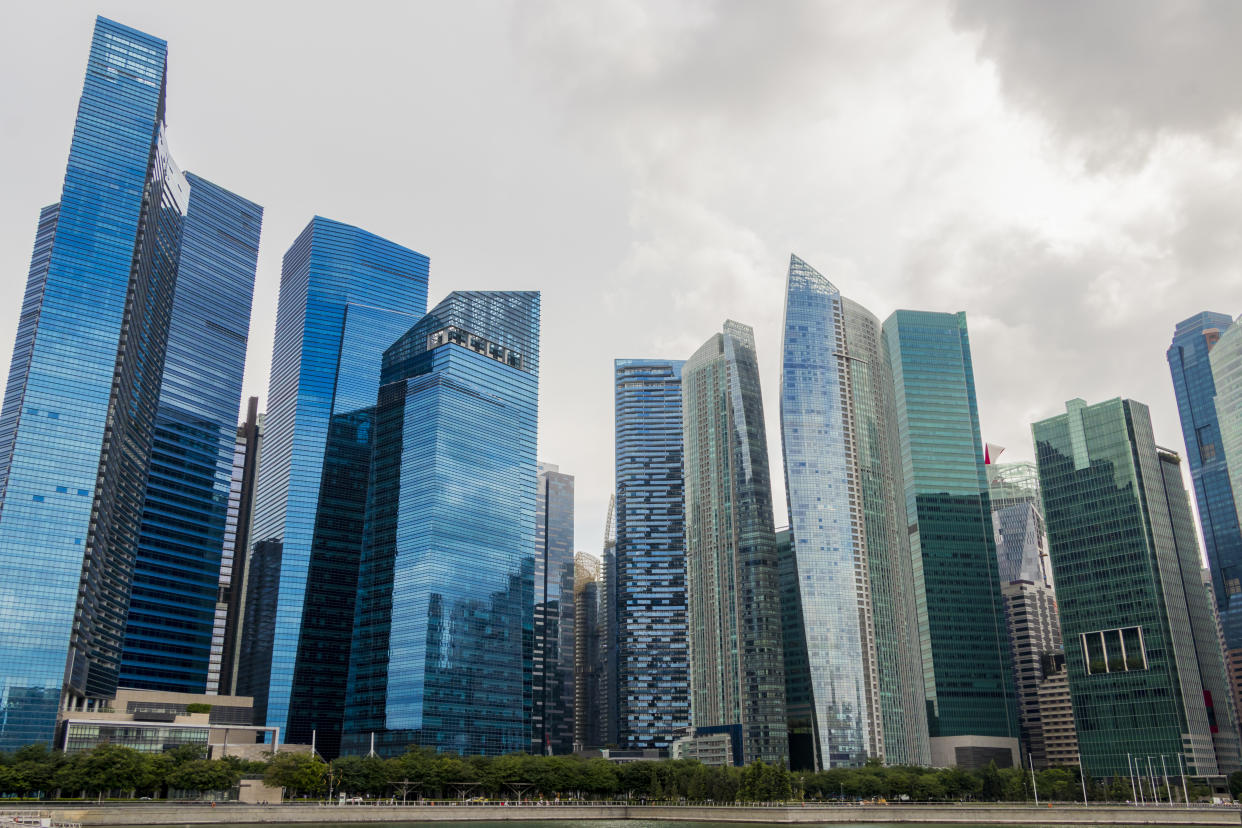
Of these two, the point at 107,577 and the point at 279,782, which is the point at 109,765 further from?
the point at 107,577

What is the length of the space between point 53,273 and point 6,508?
44.4 metres

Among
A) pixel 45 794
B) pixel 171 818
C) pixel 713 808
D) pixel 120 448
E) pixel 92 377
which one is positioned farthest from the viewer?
pixel 120 448

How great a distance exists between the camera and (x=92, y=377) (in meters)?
184

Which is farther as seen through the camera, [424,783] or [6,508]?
[6,508]

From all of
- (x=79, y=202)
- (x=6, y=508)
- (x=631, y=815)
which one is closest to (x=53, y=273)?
(x=79, y=202)

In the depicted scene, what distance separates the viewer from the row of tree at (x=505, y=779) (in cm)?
13650

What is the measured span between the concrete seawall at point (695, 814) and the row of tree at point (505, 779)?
760 centimetres

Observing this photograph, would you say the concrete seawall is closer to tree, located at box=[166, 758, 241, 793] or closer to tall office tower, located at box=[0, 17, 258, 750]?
tree, located at box=[166, 758, 241, 793]

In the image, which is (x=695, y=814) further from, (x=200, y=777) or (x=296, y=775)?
(x=200, y=777)

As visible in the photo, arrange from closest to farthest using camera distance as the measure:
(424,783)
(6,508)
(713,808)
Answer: (713,808), (424,783), (6,508)

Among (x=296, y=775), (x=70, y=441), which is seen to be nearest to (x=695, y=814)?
(x=296, y=775)

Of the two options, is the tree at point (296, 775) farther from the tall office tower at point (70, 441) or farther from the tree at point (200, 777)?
the tall office tower at point (70, 441)

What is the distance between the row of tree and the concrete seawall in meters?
7.60

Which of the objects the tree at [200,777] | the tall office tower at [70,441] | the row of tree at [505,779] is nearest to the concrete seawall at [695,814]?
the row of tree at [505,779]
